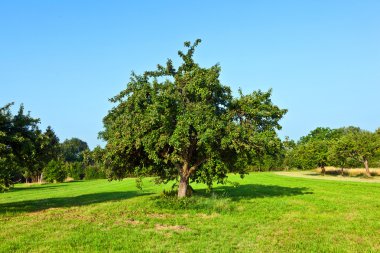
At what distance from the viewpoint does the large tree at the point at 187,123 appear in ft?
73.7

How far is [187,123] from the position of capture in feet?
72.4

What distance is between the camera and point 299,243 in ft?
44.1

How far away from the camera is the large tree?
22469 mm

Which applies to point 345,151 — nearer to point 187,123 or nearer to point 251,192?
point 251,192

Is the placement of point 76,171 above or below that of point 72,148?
below

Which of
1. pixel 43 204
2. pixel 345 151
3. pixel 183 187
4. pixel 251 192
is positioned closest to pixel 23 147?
pixel 43 204

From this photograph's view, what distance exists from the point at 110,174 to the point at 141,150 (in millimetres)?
3132

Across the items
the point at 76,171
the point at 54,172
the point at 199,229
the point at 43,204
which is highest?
the point at 76,171

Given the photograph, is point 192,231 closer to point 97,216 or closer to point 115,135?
point 97,216

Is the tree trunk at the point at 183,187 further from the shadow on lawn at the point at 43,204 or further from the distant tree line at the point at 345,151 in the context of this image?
the distant tree line at the point at 345,151

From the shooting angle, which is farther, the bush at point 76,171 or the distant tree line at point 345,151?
the bush at point 76,171

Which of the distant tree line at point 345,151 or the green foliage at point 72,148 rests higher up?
the green foliage at point 72,148

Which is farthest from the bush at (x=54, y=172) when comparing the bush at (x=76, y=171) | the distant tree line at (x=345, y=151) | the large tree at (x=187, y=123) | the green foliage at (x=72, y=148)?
the green foliage at (x=72, y=148)

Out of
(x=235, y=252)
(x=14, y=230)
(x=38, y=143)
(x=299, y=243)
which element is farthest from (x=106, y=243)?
(x=38, y=143)
